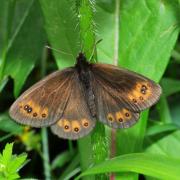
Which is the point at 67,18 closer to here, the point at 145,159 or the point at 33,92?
the point at 33,92

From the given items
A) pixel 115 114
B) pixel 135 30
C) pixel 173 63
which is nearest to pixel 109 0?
pixel 135 30

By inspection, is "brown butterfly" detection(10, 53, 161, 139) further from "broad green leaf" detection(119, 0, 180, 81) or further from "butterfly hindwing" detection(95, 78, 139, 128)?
"broad green leaf" detection(119, 0, 180, 81)

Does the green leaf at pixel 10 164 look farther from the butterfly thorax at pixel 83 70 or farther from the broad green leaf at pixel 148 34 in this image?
the broad green leaf at pixel 148 34

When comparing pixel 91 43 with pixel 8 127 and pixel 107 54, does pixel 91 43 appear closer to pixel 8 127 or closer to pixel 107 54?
pixel 107 54

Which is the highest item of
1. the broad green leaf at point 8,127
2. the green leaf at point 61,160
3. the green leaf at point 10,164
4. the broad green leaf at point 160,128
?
the green leaf at point 10,164

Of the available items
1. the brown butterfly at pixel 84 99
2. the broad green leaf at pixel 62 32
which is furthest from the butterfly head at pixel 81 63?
the broad green leaf at pixel 62 32
